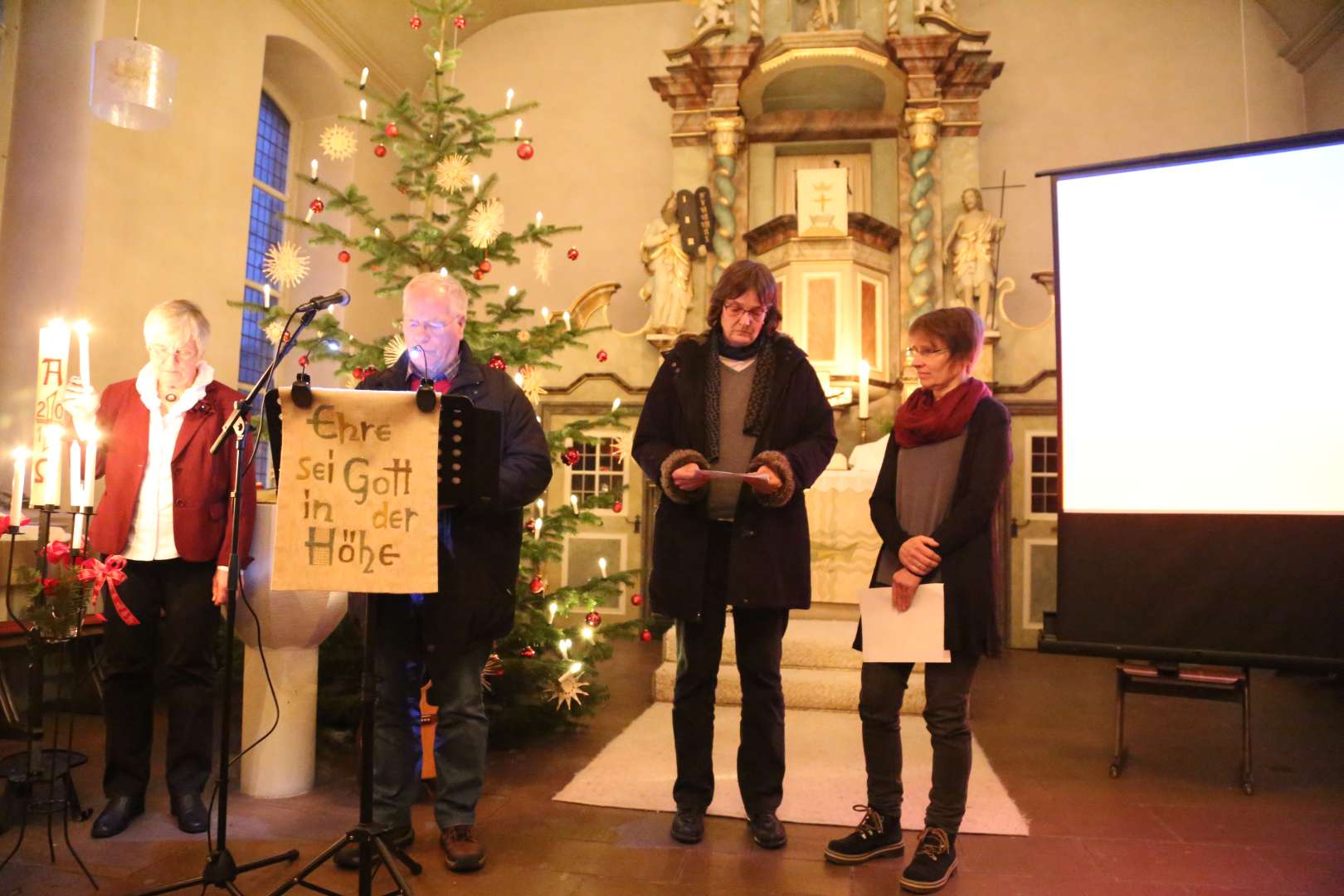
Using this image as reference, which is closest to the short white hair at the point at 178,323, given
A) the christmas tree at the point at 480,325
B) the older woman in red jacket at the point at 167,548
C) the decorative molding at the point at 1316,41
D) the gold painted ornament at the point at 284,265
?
the older woman in red jacket at the point at 167,548

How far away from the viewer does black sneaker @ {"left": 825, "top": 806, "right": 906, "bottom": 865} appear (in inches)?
102

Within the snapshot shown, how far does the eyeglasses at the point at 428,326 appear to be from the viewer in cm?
244

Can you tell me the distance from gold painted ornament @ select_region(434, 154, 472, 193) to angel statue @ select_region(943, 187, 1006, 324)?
5198 millimetres

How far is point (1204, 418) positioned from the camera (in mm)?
2539

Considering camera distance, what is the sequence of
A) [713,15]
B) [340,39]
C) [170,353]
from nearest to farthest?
[170,353] → [713,15] → [340,39]

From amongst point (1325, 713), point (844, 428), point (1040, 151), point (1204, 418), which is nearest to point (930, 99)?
point (1040, 151)

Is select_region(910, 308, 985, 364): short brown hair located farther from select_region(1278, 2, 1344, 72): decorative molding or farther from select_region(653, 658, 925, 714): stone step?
select_region(1278, 2, 1344, 72): decorative molding

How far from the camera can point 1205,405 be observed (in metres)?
2.54

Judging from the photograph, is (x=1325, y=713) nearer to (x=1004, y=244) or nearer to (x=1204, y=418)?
(x=1204, y=418)

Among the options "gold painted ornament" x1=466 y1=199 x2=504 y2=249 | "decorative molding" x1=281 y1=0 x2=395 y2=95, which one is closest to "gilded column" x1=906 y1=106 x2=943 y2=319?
"gold painted ornament" x1=466 y1=199 x2=504 y2=249

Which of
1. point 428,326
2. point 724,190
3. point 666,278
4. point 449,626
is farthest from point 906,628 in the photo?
point 724,190

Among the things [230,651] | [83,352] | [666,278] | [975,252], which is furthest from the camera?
[666,278]

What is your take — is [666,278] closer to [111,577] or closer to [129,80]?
[129,80]

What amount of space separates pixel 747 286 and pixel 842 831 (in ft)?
5.73
